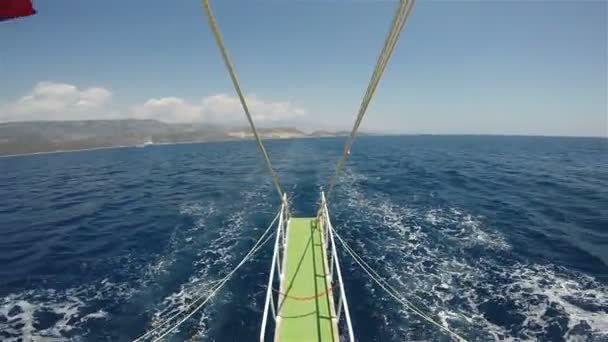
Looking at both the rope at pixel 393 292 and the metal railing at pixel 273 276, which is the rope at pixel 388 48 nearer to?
the metal railing at pixel 273 276

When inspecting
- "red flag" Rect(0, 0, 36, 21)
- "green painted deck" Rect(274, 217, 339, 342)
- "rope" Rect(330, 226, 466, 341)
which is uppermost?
"red flag" Rect(0, 0, 36, 21)

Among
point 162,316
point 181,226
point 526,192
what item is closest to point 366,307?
point 162,316

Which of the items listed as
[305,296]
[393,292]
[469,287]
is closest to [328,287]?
[305,296]

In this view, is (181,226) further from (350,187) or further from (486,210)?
(486,210)

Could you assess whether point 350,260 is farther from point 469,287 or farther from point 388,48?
point 388,48

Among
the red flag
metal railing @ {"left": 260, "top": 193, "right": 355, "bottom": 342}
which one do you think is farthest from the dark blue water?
the red flag

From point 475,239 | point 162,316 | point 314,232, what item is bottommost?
point 162,316

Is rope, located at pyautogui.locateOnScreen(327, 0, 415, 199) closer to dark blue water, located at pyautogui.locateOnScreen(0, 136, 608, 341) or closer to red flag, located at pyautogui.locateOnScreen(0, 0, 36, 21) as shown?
red flag, located at pyautogui.locateOnScreen(0, 0, 36, 21)
